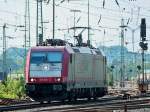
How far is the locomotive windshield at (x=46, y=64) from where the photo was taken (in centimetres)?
4050

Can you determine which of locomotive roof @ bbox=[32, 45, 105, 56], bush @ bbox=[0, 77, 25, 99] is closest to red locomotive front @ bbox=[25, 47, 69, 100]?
locomotive roof @ bbox=[32, 45, 105, 56]

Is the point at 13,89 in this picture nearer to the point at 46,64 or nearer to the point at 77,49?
the point at 77,49

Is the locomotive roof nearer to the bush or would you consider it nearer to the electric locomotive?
the electric locomotive

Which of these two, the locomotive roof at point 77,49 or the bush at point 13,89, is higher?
the locomotive roof at point 77,49

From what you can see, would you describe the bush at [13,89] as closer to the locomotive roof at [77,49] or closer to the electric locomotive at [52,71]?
the locomotive roof at [77,49]

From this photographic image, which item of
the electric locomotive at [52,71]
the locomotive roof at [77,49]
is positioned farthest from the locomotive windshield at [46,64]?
the locomotive roof at [77,49]

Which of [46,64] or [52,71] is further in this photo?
[46,64]

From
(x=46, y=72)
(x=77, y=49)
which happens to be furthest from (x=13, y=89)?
(x=46, y=72)

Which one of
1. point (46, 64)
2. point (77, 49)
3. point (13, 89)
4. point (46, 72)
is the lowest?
point (13, 89)

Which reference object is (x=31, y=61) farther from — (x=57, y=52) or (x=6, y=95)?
(x=6, y=95)

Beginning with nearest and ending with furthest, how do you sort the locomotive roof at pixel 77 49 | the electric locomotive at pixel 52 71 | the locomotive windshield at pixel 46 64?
1. the electric locomotive at pixel 52 71
2. the locomotive windshield at pixel 46 64
3. the locomotive roof at pixel 77 49

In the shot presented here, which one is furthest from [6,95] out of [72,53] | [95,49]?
[72,53]

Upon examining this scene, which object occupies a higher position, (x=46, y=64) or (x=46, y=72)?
(x=46, y=64)

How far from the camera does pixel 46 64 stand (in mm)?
40844
